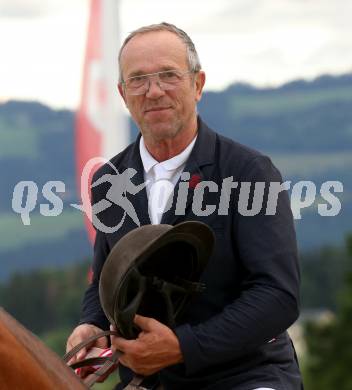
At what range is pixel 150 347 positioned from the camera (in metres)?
4.79

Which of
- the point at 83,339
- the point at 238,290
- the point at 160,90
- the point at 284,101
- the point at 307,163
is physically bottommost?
the point at 307,163

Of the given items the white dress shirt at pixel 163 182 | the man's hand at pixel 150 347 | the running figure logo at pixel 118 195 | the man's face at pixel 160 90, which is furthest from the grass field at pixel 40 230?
the man's hand at pixel 150 347

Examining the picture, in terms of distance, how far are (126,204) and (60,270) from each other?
132 ft

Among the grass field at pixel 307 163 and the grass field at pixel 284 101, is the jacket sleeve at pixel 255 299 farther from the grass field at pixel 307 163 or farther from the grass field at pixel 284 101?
the grass field at pixel 307 163

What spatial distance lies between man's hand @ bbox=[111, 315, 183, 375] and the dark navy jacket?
0.06 metres

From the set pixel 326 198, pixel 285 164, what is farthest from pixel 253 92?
pixel 326 198

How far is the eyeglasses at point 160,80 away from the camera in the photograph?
517 cm

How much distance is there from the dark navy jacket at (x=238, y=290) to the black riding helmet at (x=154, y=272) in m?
0.11

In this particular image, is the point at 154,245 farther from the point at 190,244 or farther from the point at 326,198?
the point at 326,198

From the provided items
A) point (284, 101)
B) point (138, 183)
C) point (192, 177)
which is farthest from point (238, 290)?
point (284, 101)

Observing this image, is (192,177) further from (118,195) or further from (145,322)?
(145,322)

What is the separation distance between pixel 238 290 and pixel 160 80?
0.94 m

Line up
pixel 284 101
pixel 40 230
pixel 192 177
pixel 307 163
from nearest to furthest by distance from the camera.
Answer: pixel 192 177 < pixel 40 230 < pixel 284 101 < pixel 307 163

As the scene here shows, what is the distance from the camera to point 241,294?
5.04 meters
